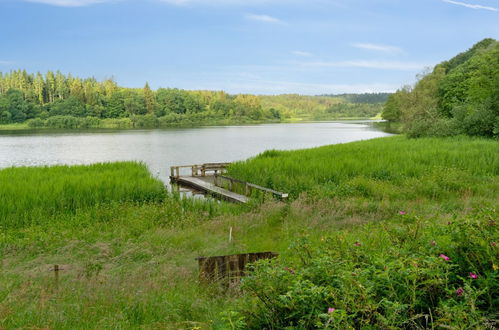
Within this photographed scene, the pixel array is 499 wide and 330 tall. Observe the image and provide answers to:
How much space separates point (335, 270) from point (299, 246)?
42.1 inches

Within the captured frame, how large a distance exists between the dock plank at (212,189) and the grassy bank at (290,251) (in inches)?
54.7

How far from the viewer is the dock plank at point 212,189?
15.6 m

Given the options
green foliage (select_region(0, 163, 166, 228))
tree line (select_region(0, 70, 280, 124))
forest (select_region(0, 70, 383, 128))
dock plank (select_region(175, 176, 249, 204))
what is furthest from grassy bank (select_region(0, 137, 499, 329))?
tree line (select_region(0, 70, 280, 124))

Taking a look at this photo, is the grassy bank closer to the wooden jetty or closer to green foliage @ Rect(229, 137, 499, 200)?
A: green foliage @ Rect(229, 137, 499, 200)

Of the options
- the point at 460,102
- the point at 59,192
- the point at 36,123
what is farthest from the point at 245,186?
the point at 36,123

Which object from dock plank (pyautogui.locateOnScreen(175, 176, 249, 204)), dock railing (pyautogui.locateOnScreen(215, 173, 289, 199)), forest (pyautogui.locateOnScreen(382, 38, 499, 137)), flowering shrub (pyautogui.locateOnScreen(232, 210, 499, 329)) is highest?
forest (pyautogui.locateOnScreen(382, 38, 499, 137))

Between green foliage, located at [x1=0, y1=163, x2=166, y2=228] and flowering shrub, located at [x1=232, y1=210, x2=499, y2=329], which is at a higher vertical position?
flowering shrub, located at [x1=232, y1=210, x2=499, y2=329]

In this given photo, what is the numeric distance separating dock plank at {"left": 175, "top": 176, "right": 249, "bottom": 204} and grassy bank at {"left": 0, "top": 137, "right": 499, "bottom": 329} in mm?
1389

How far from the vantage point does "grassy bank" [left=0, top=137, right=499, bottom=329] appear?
3.22m

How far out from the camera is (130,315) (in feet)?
16.4

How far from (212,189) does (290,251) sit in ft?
36.5

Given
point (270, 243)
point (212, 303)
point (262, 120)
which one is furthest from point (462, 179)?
point (262, 120)

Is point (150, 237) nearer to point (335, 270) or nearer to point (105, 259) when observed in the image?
point (105, 259)

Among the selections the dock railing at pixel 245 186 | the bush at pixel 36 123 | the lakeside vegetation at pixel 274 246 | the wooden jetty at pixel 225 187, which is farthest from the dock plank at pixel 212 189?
the bush at pixel 36 123
